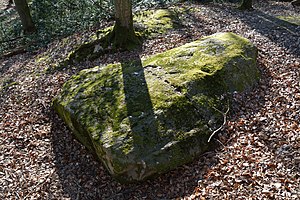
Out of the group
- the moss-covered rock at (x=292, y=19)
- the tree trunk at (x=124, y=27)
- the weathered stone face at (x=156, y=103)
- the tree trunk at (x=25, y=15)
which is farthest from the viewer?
the tree trunk at (x=25, y=15)

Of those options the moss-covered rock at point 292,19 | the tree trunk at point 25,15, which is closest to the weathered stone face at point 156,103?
the moss-covered rock at point 292,19

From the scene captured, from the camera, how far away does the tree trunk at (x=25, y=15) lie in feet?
40.8

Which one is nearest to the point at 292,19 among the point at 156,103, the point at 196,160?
the point at 156,103

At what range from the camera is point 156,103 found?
553 centimetres

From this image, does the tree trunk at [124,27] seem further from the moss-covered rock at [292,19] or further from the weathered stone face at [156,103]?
the moss-covered rock at [292,19]

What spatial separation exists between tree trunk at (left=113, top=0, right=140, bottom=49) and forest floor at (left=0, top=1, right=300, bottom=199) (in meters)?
0.40

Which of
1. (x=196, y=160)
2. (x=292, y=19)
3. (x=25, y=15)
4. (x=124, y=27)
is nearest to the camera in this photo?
(x=196, y=160)

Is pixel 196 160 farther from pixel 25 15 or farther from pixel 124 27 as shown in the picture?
pixel 25 15

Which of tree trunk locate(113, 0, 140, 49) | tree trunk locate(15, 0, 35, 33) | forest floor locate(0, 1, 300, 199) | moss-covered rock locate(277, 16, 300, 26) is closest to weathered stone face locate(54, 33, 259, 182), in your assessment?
forest floor locate(0, 1, 300, 199)

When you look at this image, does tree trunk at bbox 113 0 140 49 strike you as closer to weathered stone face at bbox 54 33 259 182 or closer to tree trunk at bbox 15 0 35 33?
weathered stone face at bbox 54 33 259 182

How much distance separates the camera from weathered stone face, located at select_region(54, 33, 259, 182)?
4941 mm

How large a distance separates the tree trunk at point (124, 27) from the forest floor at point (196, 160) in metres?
0.40

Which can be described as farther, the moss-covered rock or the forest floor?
the moss-covered rock

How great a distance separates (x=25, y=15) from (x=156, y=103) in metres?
9.96
